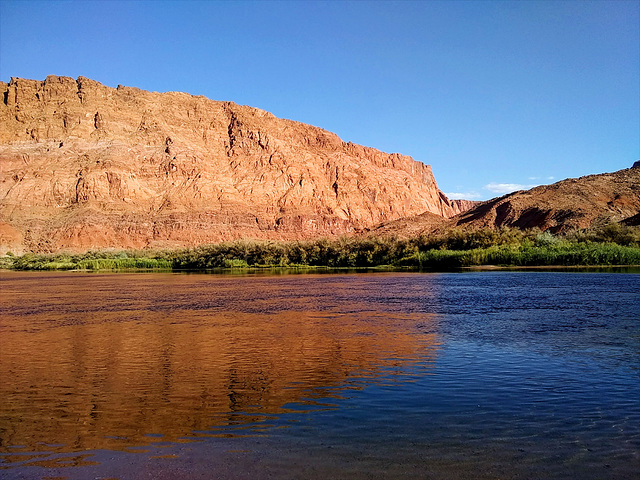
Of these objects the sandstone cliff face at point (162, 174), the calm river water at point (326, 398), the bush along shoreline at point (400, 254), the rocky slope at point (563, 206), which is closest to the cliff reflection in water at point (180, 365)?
the calm river water at point (326, 398)

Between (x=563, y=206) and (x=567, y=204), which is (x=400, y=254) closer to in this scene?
(x=563, y=206)

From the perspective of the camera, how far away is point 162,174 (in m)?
A: 126

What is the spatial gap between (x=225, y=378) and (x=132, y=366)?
248 centimetres

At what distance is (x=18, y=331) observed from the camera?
55.9 ft

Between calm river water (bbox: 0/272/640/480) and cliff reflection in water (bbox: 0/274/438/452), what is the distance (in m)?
0.05

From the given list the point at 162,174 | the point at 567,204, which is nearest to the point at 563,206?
the point at 567,204

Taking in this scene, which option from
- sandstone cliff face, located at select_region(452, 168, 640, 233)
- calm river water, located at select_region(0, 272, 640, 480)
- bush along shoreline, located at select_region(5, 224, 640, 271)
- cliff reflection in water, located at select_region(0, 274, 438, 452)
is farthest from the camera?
sandstone cliff face, located at select_region(452, 168, 640, 233)

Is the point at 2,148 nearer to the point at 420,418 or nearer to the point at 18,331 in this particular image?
the point at 18,331

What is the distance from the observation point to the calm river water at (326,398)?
605 cm

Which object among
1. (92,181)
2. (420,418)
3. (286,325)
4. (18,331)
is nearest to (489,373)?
(420,418)

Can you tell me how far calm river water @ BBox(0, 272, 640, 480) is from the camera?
19.8 ft

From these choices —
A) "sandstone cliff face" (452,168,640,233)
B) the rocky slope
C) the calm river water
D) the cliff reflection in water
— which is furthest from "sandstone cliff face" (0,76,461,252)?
the calm river water

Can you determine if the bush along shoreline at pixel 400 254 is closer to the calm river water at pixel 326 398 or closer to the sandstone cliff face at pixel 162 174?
the sandstone cliff face at pixel 162 174

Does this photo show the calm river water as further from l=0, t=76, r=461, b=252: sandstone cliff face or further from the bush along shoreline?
l=0, t=76, r=461, b=252: sandstone cliff face
